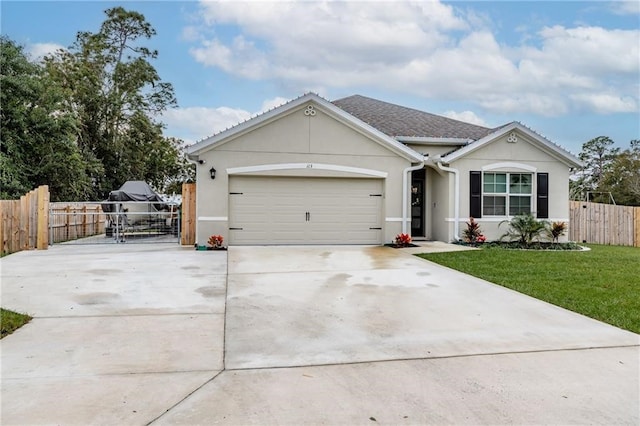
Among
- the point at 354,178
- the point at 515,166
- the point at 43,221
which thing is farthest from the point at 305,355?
the point at 515,166

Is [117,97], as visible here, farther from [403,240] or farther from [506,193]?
[506,193]

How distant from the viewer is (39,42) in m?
25.0

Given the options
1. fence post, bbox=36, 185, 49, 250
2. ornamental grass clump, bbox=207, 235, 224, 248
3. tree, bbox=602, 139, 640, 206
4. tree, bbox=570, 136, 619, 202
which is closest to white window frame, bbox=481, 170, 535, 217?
ornamental grass clump, bbox=207, 235, 224, 248

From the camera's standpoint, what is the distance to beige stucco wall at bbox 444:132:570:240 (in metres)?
13.7

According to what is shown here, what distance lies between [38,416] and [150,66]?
101 feet

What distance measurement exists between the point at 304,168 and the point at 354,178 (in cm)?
157

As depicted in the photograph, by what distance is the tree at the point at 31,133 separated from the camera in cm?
1878

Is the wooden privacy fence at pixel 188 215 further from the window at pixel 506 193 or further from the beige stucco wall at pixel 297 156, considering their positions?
the window at pixel 506 193

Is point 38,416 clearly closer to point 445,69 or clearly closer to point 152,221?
point 152,221

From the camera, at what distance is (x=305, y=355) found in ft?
13.5

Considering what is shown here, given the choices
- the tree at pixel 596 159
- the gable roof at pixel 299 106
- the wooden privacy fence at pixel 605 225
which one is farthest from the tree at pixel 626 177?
the gable roof at pixel 299 106

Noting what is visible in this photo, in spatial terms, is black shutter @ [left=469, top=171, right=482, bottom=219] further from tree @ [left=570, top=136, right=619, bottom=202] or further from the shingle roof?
tree @ [left=570, top=136, right=619, bottom=202]

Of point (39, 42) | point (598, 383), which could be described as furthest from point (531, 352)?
point (39, 42)

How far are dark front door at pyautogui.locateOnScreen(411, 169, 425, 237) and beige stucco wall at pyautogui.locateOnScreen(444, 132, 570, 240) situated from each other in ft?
2.58
